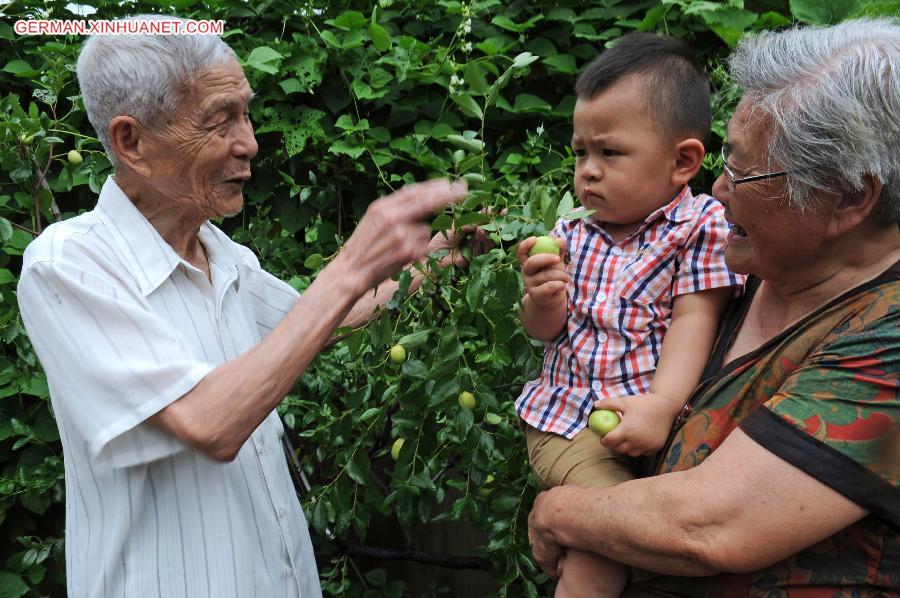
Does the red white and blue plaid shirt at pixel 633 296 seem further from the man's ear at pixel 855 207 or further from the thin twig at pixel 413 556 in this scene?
the thin twig at pixel 413 556

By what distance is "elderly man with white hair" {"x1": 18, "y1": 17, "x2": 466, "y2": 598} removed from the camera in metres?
1.78

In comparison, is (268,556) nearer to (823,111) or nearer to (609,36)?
(823,111)

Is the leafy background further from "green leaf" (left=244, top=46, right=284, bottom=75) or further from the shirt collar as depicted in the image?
the shirt collar

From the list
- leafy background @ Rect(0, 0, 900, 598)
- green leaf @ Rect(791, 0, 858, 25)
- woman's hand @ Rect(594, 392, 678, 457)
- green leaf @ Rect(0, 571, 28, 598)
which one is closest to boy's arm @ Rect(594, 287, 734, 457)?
woman's hand @ Rect(594, 392, 678, 457)

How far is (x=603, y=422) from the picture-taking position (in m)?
1.83

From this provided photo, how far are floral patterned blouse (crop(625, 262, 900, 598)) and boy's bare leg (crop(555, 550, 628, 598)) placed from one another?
0.18 meters

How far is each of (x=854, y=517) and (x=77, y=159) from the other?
9.12 feet

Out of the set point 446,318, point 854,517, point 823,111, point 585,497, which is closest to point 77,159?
point 446,318

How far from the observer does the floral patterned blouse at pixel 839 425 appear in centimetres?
148

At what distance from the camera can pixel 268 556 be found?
2.06m

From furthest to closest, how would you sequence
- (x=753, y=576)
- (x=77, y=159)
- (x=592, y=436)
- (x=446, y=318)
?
(x=77, y=159) < (x=446, y=318) < (x=592, y=436) < (x=753, y=576)

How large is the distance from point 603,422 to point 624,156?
1.99 feet

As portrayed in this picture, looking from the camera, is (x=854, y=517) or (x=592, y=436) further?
(x=592, y=436)

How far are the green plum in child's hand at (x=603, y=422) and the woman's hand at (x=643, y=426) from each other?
0.01 m
